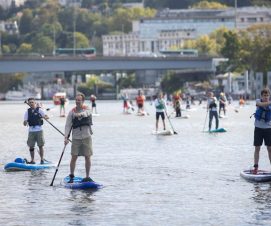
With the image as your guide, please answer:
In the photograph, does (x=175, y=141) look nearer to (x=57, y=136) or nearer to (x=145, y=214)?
(x=57, y=136)

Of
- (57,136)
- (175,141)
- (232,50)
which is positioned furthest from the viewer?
(232,50)

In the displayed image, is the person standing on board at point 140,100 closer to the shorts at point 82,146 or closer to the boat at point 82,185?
the boat at point 82,185

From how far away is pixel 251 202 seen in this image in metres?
26.6

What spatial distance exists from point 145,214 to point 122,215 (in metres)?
0.44

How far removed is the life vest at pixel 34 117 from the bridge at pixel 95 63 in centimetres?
12826

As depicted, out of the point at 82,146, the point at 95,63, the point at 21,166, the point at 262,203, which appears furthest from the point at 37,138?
the point at 95,63

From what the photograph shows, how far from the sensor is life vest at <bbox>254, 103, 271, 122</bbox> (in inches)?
1182

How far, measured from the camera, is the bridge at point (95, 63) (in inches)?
6486

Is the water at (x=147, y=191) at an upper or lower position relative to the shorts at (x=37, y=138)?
lower

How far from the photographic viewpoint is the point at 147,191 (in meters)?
28.7

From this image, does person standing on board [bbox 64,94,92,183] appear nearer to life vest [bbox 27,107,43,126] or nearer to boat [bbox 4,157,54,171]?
life vest [bbox 27,107,43,126]

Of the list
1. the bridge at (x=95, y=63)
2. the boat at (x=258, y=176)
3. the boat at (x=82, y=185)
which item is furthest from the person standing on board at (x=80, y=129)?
the bridge at (x=95, y=63)

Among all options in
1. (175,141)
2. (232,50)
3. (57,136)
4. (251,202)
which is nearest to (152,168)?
(251,202)

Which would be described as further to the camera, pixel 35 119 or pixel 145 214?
pixel 35 119
